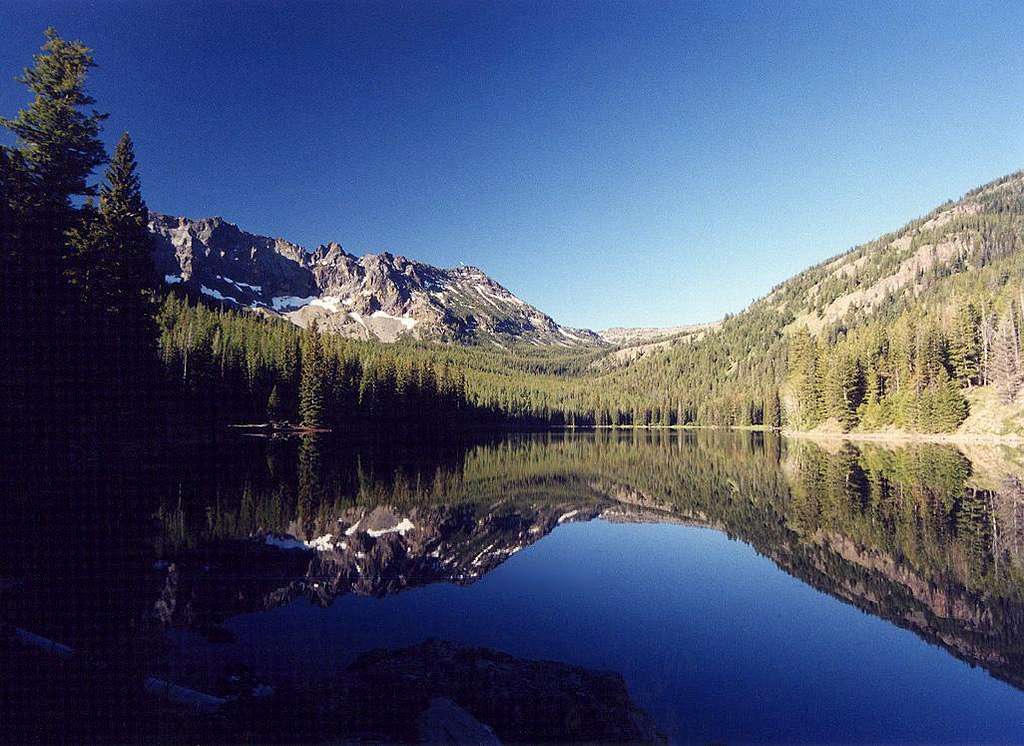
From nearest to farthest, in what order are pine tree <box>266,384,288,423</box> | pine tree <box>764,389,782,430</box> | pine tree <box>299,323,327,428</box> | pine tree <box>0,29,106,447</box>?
1. pine tree <box>0,29,106,447</box>
2. pine tree <box>299,323,327,428</box>
3. pine tree <box>266,384,288,423</box>
4. pine tree <box>764,389,782,430</box>

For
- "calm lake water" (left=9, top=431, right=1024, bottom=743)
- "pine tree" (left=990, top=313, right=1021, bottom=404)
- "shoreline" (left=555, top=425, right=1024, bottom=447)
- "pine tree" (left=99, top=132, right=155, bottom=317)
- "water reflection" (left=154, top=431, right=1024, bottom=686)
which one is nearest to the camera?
"calm lake water" (left=9, top=431, right=1024, bottom=743)

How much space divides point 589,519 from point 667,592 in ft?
41.4

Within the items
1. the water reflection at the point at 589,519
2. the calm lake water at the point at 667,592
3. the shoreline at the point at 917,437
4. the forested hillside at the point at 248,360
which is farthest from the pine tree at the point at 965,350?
the calm lake water at the point at 667,592

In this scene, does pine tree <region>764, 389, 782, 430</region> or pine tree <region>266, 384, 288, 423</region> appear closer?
pine tree <region>266, 384, 288, 423</region>

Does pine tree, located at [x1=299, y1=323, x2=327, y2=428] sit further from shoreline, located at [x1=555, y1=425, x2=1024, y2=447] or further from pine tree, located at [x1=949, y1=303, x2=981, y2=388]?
pine tree, located at [x1=949, y1=303, x2=981, y2=388]

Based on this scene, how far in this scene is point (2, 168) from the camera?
27359 millimetres

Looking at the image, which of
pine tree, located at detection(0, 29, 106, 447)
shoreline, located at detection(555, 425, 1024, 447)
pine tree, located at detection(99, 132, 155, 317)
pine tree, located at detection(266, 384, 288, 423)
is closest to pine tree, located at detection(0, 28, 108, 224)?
pine tree, located at detection(0, 29, 106, 447)

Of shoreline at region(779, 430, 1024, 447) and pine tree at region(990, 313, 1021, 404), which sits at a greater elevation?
pine tree at region(990, 313, 1021, 404)

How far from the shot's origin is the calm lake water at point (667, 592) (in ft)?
33.5

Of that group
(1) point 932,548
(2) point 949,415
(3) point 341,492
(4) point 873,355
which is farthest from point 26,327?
(4) point 873,355

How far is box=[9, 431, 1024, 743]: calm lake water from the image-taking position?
33.5 feet

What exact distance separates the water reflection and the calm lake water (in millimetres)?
134

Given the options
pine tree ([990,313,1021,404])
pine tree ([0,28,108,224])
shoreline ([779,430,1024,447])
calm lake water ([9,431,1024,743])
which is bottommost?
calm lake water ([9,431,1024,743])

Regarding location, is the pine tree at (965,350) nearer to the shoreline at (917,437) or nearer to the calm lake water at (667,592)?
the shoreline at (917,437)
